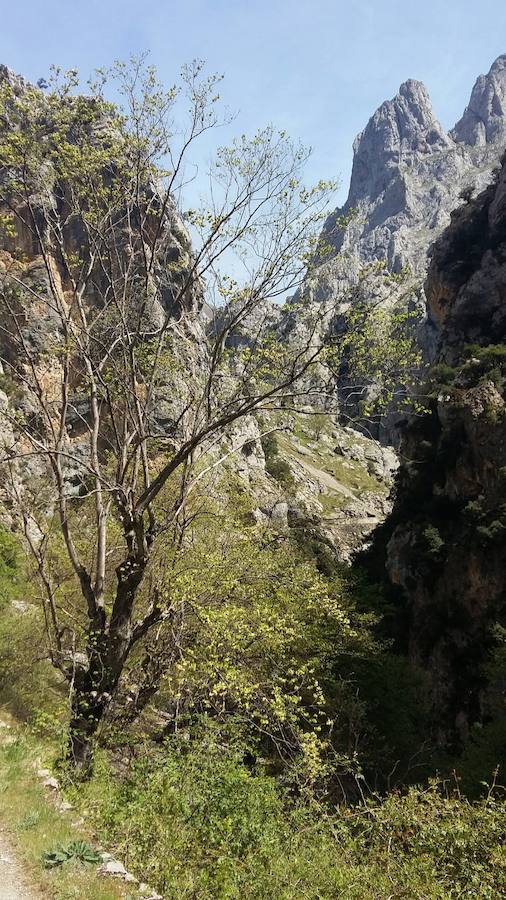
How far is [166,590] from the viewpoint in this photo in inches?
442

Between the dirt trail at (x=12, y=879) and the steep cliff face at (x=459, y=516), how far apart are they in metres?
26.8

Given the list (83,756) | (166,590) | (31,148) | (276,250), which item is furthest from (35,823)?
(31,148)

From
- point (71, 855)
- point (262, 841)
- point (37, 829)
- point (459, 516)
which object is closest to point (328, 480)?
point (459, 516)

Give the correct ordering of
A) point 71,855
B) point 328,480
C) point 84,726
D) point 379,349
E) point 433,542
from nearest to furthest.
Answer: point 71,855 < point 84,726 < point 379,349 < point 433,542 < point 328,480

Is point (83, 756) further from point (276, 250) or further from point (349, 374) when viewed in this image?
point (276, 250)

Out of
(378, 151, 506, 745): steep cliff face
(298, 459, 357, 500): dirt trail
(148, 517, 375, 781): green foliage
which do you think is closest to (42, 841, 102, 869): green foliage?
(148, 517, 375, 781): green foliage

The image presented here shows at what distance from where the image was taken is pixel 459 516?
124 feet

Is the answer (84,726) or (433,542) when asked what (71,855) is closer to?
(84,726)

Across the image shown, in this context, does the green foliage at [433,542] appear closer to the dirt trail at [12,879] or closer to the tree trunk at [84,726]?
the tree trunk at [84,726]

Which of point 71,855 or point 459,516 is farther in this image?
point 459,516

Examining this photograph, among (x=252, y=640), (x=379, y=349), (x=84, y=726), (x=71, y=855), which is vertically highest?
(x=379, y=349)

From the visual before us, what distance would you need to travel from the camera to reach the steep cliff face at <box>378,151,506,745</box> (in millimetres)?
33094

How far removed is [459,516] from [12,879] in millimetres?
36873

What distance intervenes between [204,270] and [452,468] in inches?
1318
